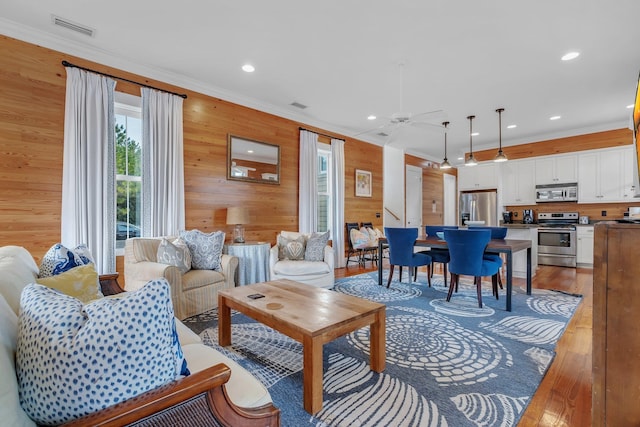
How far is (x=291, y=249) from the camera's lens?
4.16 meters

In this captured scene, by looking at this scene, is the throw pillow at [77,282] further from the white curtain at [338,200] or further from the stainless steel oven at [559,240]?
the stainless steel oven at [559,240]

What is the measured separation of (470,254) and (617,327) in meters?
2.26

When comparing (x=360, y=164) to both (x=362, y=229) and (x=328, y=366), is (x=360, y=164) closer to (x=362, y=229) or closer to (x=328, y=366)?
(x=362, y=229)

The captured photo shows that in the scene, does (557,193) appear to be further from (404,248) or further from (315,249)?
(315,249)

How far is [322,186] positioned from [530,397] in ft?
15.5

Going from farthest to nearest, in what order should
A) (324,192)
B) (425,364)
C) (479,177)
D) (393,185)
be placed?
(479,177), (393,185), (324,192), (425,364)

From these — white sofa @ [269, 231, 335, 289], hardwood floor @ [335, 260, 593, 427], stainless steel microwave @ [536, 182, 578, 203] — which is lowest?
hardwood floor @ [335, 260, 593, 427]

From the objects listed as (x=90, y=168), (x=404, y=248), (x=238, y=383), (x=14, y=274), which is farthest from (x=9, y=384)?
(x=404, y=248)

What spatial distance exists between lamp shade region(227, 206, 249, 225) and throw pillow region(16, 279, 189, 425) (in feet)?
10.7

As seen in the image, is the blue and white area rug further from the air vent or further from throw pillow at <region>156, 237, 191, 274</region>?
the air vent

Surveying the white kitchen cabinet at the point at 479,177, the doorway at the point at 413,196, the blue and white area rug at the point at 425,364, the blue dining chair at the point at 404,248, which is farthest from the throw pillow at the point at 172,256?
the white kitchen cabinet at the point at 479,177

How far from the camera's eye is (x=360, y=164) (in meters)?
6.62

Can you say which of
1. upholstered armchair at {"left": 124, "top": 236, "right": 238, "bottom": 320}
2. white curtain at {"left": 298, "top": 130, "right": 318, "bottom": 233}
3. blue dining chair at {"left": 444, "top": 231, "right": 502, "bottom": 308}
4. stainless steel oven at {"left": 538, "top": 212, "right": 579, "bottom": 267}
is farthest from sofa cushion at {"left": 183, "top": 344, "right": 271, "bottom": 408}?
stainless steel oven at {"left": 538, "top": 212, "right": 579, "bottom": 267}

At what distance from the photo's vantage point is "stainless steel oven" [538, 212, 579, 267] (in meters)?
5.88
